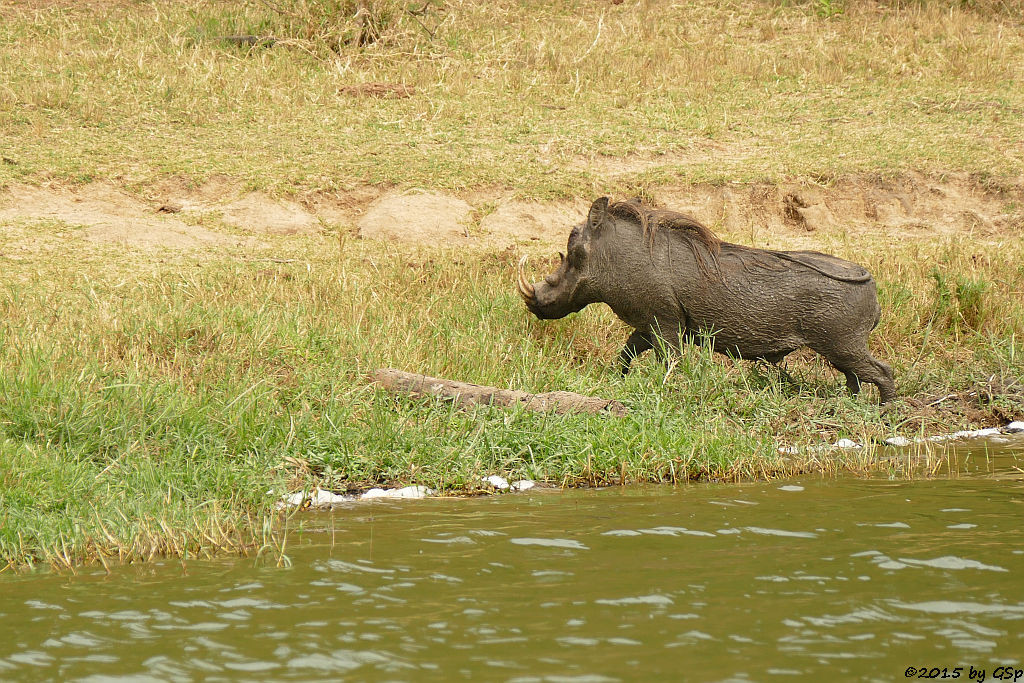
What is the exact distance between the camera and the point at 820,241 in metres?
10.4

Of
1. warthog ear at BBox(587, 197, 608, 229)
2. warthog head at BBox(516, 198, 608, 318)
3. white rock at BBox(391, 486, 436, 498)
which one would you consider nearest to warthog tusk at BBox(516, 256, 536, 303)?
warthog head at BBox(516, 198, 608, 318)

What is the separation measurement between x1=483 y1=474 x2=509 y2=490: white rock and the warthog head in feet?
5.60

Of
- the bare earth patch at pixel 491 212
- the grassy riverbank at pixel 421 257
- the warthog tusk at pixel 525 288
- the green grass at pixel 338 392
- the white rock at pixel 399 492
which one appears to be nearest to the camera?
the green grass at pixel 338 392

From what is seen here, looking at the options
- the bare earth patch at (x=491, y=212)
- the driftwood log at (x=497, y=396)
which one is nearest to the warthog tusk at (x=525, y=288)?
the driftwood log at (x=497, y=396)

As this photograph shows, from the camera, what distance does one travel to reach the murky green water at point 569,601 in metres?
3.55

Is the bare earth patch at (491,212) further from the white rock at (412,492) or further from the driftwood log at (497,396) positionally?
the white rock at (412,492)

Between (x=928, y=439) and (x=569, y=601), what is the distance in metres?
3.43

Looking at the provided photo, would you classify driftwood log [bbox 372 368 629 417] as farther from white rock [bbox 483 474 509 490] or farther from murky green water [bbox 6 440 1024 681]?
murky green water [bbox 6 440 1024 681]

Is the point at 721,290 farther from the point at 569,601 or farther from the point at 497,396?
the point at 569,601

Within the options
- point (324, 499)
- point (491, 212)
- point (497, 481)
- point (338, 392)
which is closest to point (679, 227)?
point (497, 481)

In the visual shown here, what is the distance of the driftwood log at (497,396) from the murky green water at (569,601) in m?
1.22

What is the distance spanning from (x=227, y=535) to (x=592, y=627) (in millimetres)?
1695

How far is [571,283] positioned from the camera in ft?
23.9

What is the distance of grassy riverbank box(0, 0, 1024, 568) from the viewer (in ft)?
19.1
